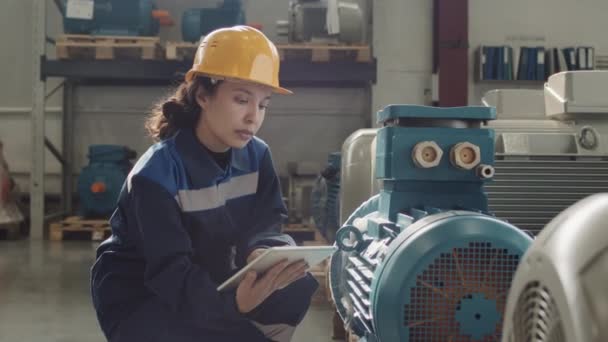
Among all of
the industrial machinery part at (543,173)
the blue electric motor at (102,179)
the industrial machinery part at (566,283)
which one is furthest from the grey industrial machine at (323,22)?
the industrial machinery part at (566,283)

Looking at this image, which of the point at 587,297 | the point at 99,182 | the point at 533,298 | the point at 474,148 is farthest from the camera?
the point at 99,182

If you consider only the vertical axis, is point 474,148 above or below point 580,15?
below

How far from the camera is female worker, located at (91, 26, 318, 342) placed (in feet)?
4.86

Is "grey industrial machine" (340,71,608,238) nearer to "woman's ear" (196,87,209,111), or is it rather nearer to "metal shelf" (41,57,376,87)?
"woman's ear" (196,87,209,111)

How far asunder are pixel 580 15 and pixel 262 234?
571 centimetres

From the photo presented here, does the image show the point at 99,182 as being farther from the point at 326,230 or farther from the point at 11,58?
the point at 326,230

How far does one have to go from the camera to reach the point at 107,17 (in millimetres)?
5223

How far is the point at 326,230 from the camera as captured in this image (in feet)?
13.3

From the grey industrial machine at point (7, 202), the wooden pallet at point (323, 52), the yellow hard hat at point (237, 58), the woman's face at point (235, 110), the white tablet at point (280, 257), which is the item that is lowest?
the grey industrial machine at point (7, 202)

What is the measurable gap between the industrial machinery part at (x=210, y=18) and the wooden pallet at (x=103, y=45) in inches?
12.0

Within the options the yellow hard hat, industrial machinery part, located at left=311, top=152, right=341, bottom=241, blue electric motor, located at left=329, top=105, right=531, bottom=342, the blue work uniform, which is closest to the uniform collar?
the blue work uniform

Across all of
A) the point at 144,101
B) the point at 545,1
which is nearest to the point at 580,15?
the point at 545,1

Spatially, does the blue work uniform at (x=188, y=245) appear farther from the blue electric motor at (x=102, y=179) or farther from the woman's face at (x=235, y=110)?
the blue electric motor at (x=102, y=179)

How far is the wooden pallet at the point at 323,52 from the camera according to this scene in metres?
5.15
